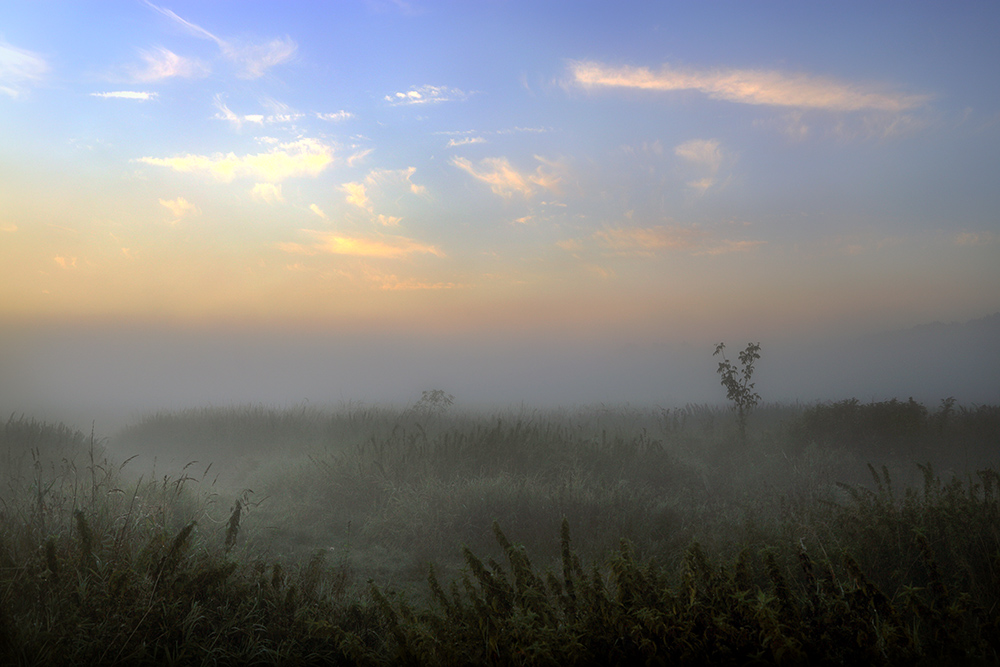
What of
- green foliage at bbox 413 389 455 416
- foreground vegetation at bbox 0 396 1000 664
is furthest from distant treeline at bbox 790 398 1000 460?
green foliage at bbox 413 389 455 416

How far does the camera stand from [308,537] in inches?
247

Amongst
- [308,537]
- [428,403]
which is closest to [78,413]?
[428,403]

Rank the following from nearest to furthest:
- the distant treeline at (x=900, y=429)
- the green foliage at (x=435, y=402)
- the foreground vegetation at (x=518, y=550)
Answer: the foreground vegetation at (x=518, y=550) → the distant treeline at (x=900, y=429) → the green foliage at (x=435, y=402)

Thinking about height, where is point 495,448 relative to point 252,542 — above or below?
above

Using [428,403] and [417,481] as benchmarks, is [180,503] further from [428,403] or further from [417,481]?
[428,403]

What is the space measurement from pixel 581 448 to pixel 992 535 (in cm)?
549

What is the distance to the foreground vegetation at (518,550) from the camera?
2348mm

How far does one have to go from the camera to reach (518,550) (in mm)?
2699

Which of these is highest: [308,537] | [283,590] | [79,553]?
[79,553]

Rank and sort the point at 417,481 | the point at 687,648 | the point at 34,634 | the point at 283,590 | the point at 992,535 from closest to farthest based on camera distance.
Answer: the point at 687,648 < the point at 34,634 < the point at 283,590 < the point at 992,535 < the point at 417,481

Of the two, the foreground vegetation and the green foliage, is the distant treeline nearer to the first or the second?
the foreground vegetation

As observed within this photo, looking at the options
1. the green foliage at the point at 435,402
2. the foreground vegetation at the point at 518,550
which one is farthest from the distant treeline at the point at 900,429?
the green foliage at the point at 435,402

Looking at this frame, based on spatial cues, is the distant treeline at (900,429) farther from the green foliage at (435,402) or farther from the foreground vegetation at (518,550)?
the green foliage at (435,402)

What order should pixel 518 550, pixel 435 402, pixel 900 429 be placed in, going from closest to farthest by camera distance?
pixel 518 550 < pixel 900 429 < pixel 435 402
